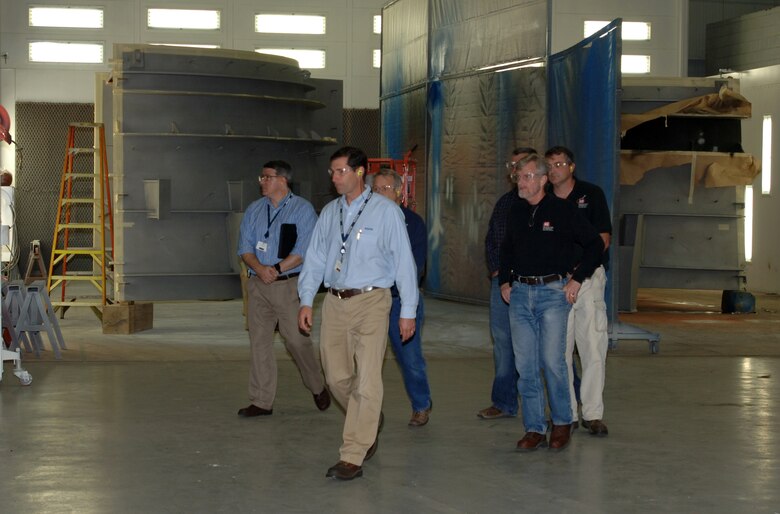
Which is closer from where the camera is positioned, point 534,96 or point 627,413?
point 627,413

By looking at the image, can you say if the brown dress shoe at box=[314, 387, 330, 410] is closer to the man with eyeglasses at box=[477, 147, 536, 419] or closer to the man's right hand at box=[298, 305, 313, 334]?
the man with eyeglasses at box=[477, 147, 536, 419]

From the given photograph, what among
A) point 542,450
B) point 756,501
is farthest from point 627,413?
point 756,501

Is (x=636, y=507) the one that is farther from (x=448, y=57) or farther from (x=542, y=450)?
(x=448, y=57)

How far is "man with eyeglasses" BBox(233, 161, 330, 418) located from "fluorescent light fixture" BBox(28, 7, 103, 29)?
1368cm

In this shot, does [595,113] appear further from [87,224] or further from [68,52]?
[68,52]

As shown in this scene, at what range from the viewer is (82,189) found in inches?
821

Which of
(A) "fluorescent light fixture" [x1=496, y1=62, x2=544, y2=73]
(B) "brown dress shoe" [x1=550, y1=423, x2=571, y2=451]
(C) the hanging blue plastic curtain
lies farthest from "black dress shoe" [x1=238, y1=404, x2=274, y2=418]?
(A) "fluorescent light fixture" [x1=496, y1=62, x2=544, y2=73]

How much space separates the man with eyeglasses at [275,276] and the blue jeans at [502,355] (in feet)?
4.35

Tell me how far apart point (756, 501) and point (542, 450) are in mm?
1569

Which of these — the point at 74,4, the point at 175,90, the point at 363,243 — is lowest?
the point at 363,243

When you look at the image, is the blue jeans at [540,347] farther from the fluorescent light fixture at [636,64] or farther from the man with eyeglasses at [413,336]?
the fluorescent light fixture at [636,64]

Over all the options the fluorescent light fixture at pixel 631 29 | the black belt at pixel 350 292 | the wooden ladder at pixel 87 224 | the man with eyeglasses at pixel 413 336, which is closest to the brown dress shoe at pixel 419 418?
the man with eyeglasses at pixel 413 336

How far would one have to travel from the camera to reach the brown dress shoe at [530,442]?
298 inches

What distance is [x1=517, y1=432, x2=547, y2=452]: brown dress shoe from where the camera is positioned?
756 centimetres
